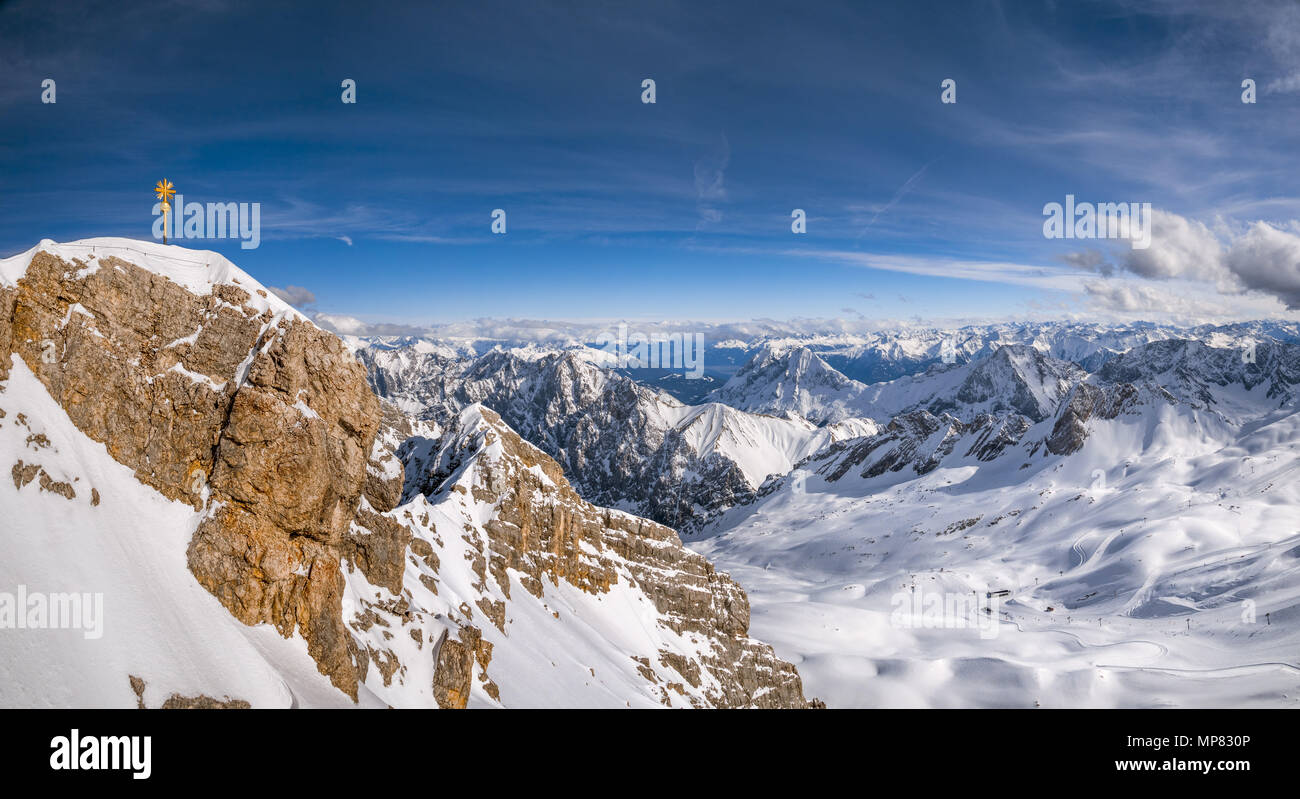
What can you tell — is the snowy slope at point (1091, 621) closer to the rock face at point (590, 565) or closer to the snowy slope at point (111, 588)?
the rock face at point (590, 565)

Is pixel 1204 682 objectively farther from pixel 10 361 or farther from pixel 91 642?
pixel 10 361

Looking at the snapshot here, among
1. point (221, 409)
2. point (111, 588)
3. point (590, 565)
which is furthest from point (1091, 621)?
point (111, 588)

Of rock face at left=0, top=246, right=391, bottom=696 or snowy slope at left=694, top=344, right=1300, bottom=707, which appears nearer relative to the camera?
A: rock face at left=0, top=246, right=391, bottom=696

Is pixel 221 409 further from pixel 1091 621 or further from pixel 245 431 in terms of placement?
pixel 1091 621

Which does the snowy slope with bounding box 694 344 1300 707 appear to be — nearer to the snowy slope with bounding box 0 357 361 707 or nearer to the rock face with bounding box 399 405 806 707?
the rock face with bounding box 399 405 806 707

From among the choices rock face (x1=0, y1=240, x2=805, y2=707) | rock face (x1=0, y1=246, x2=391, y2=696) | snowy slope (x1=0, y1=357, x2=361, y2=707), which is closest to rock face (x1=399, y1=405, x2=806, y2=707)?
rock face (x1=0, y1=240, x2=805, y2=707)

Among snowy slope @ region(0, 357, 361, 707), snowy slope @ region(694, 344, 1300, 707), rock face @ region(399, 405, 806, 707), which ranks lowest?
snowy slope @ region(694, 344, 1300, 707)

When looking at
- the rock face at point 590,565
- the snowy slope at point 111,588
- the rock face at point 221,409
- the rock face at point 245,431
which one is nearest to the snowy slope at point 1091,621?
the rock face at point 590,565

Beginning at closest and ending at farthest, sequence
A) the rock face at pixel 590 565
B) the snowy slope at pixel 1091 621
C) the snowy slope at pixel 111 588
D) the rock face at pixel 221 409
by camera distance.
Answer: the snowy slope at pixel 111 588
the rock face at pixel 221 409
the rock face at pixel 590 565
the snowy slope at pixel 1091 621

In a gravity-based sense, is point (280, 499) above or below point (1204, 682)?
above
